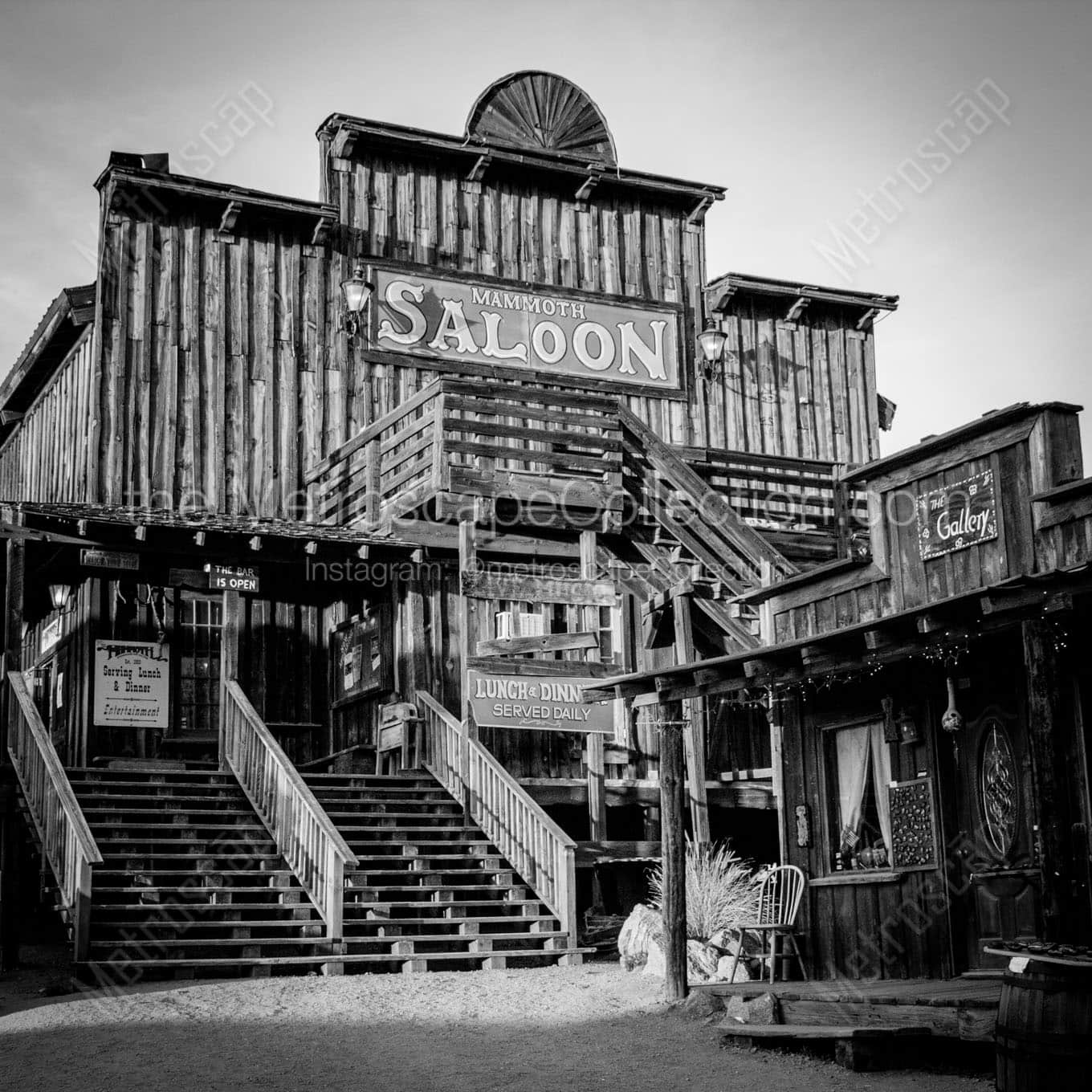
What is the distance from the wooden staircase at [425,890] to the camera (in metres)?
14.6

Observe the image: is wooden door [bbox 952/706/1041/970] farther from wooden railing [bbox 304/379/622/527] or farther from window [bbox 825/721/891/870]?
wooden railing [bbox 304/379/622/527]

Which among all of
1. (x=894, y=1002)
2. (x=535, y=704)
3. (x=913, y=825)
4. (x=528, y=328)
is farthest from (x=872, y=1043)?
(x=528, y=328)

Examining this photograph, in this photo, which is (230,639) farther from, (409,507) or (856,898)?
(856,898)

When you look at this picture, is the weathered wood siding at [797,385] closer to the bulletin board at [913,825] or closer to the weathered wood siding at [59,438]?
the weathered wood siding at [59,438]

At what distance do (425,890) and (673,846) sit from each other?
3785mm

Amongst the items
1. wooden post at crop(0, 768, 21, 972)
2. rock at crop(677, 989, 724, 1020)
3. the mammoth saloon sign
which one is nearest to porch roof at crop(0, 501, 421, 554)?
wooden post at crop(0, 768, 21, 972)

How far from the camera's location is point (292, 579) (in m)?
19.6

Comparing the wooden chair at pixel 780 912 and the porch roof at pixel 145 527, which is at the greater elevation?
the porch roof at pixel 145 527

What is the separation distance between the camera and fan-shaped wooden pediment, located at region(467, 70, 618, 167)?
76.8 feet

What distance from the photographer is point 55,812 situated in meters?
14.6

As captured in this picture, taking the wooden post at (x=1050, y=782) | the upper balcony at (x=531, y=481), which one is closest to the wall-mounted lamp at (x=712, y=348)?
the upper balcony at (x=531, y=481)

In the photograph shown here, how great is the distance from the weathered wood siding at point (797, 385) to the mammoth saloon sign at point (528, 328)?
1.23 m

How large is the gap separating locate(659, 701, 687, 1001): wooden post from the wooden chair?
49 cm

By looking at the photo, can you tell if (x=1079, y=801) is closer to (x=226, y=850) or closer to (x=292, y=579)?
(x=226, y=850)
